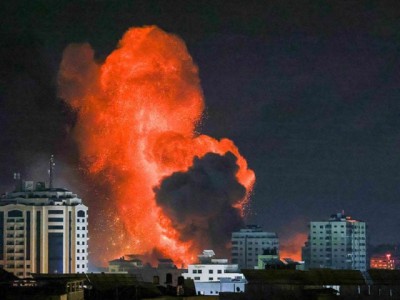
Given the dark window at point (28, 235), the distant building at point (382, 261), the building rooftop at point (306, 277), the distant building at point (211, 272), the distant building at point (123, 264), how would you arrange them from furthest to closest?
the distant building at point (382, 261), the distant building at point (123, 264), the dark window at point (28, 235), the distant building at point (211, 272), the building rooftop at point (306, 277)

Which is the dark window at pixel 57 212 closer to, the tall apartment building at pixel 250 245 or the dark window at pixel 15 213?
the dark window at pixel 15 213

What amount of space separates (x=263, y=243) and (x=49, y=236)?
101ft

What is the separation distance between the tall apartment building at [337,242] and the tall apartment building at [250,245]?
9227 mm

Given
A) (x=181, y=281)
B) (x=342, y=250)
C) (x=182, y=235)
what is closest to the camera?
(x=181, y=281)

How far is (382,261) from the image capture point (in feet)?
593

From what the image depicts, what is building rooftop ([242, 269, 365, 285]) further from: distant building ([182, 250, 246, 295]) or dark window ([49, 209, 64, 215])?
dark window ([49, 209, 64, 215])

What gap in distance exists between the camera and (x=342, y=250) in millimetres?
172625

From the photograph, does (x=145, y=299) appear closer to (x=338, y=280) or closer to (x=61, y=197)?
(x=338, y=280)

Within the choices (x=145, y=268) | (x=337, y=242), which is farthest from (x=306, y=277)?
(x=337, y=242)

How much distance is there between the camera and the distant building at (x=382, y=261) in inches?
6991

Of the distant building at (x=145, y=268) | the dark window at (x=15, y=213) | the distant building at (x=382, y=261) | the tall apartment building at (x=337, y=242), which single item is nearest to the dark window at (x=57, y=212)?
the dark window at (x=15, y=213)

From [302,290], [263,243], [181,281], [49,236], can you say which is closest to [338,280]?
[302,290]

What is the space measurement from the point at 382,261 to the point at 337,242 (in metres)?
9.05

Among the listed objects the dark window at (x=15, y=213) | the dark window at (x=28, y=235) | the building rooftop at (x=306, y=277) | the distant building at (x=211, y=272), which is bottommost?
the building rooftop at (x=306, y=277)
